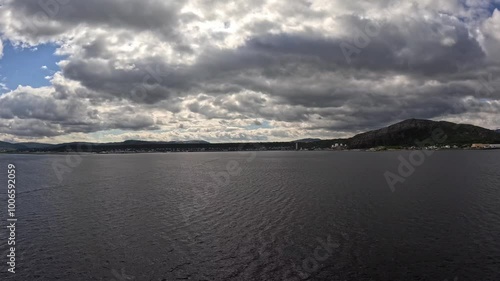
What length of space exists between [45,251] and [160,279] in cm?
1561

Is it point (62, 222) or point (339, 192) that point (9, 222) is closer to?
point (62, 222)

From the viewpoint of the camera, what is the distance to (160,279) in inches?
1105

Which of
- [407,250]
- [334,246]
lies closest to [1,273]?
[334,246]
